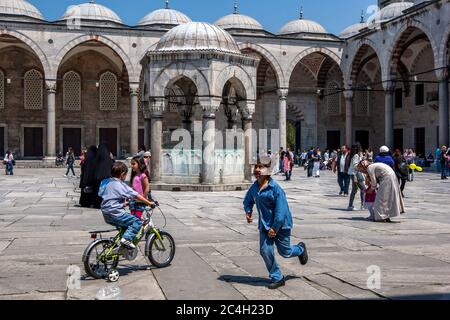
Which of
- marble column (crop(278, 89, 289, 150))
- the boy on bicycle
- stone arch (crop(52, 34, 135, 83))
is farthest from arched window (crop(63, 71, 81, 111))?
the boy on bicycle

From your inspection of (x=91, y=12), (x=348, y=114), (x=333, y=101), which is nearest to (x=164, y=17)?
(x=91, y=12)

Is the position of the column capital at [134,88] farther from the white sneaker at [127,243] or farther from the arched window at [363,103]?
the white sneaker at [127,243]

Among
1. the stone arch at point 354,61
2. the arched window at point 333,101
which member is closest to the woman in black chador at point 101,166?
the stone arch at point 354,61

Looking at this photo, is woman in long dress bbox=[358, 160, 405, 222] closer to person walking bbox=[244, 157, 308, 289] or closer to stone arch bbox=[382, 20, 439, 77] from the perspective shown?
person walking bbox=[244, 157, 308, 289]

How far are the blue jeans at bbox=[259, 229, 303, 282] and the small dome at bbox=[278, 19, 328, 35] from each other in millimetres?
30692

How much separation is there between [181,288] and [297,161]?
87.6 feet

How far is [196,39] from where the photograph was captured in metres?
13.4

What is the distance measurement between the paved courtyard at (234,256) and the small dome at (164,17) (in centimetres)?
2418

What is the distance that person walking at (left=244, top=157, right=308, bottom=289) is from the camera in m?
4.19

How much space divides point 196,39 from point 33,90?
18.1m

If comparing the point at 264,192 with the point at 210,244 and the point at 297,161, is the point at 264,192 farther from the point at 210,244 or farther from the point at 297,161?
the point at 297,161
